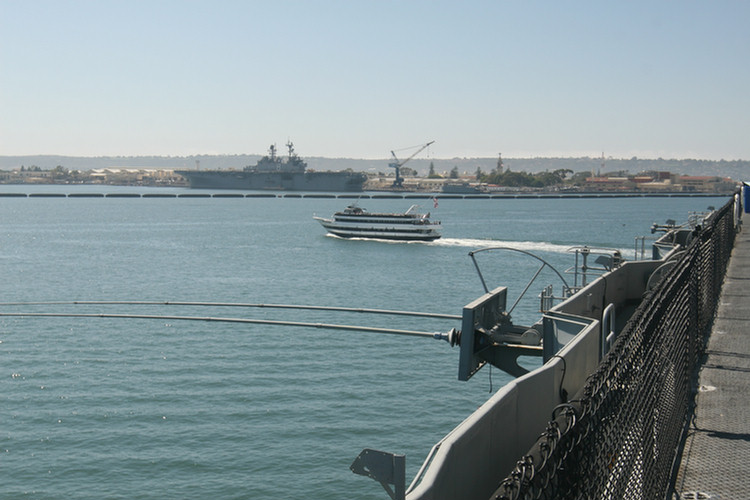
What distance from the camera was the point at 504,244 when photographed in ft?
228

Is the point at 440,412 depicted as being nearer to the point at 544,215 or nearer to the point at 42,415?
the point at 42,415

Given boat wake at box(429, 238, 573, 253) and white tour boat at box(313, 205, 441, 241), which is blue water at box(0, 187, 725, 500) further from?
white tour boat at box(313, 205, 441, 241)

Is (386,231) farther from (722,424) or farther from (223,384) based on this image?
(722,424)

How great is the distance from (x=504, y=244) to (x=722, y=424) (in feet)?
210

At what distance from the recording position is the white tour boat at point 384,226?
73.7 m

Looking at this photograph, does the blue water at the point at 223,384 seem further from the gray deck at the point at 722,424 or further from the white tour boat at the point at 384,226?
the white tour boat at the point at 384,226

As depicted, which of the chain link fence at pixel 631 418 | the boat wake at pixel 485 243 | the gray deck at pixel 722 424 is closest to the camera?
the chain link fence at pixel 631 418

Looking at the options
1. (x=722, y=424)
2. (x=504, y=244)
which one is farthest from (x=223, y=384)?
(x=504, y=244)

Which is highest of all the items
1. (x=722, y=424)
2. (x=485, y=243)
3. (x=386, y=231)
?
(x=722, y=424)

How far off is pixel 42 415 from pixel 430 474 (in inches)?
713

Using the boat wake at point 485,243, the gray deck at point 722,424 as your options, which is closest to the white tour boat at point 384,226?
the boat wake at point 485,243

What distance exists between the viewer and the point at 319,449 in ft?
55.1

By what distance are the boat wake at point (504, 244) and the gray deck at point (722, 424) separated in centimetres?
5448

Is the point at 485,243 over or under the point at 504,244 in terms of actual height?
under
